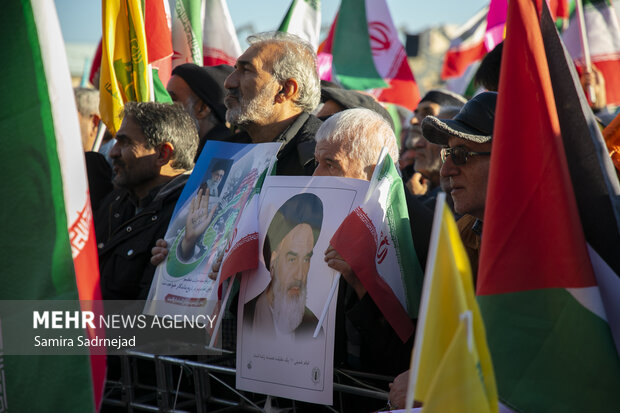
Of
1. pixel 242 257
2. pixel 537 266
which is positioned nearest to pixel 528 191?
pixel 537 266

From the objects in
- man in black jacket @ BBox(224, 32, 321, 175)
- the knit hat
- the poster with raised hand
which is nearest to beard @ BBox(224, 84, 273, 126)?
man in black jacket @ BBox(224, 32, 321, 175)

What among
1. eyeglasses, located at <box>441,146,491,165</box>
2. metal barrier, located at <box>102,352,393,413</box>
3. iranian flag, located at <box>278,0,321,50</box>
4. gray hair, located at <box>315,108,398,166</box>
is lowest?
metal barrier, located at <box>102,352,393,413</box>

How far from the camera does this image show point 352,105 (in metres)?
4.88

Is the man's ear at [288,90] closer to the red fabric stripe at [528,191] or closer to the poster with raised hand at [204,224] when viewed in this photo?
the poster with raised hand at [204,224]

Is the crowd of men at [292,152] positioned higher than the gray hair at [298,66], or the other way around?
the gray hair at [298,66]

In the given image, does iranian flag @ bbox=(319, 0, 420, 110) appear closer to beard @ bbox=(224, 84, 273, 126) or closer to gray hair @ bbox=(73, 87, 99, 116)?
gray hair @ bbox=(73, 87, 99, 116)

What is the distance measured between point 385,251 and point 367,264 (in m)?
0.12

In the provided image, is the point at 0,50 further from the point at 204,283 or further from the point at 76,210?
the point at 204,283

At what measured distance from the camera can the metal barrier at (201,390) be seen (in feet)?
10.3

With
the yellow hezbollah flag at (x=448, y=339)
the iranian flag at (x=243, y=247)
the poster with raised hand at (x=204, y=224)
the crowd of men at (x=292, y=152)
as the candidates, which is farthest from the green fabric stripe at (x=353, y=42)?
the yellow hezbollah flag at (x=448, y=339)

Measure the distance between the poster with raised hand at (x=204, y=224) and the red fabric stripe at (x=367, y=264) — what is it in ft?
2.42

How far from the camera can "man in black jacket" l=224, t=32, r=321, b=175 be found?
4.25 meters

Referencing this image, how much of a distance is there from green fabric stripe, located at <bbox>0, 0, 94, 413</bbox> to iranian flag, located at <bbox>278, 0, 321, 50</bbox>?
4347 mm

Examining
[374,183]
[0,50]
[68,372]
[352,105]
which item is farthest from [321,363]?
[352,105]
